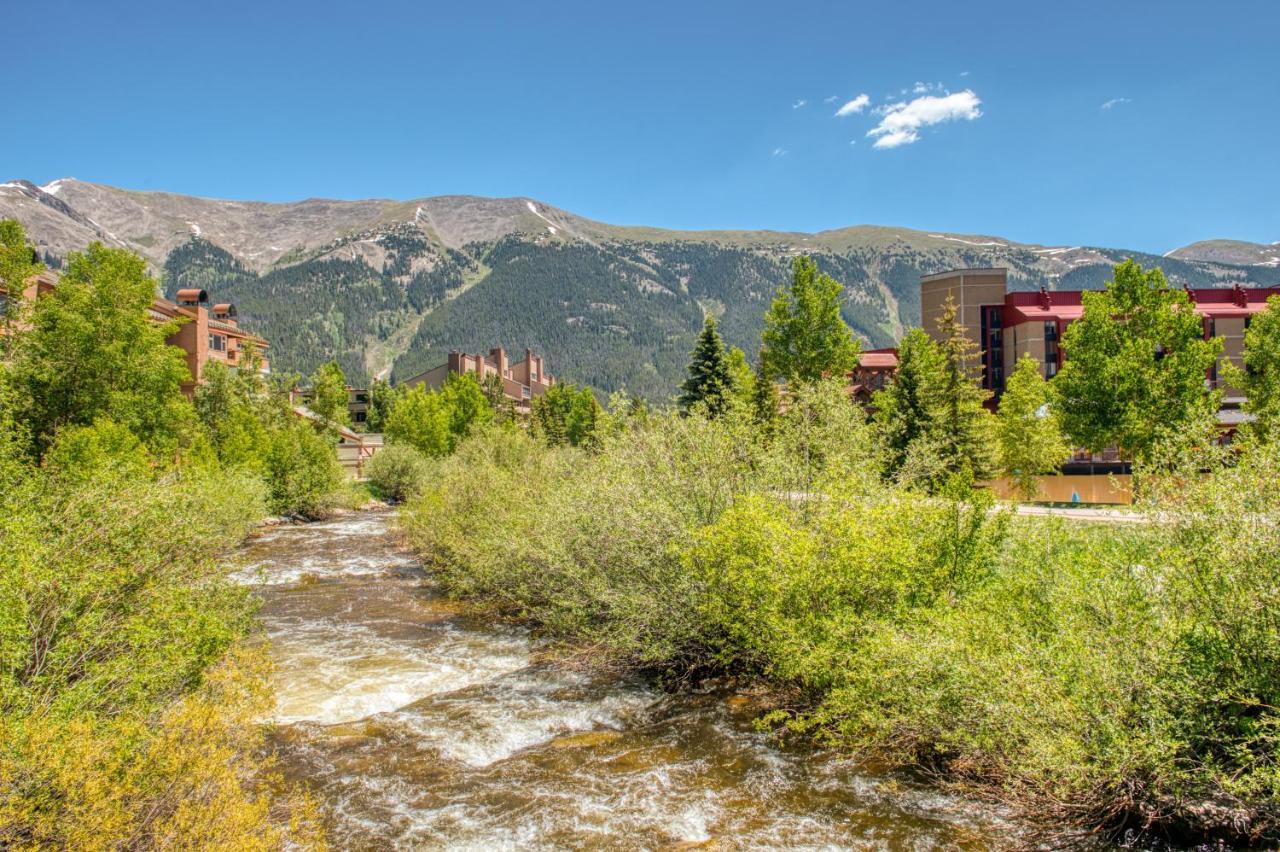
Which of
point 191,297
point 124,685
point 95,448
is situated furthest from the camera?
point 191,297

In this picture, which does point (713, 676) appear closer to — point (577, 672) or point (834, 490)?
point (577, 672)

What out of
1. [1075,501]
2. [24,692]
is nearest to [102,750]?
[24,692]

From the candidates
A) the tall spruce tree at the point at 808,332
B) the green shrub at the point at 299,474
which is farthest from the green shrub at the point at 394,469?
the tall spruce tree at the point at 808,332

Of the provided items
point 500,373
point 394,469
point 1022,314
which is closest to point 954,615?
point 394,469

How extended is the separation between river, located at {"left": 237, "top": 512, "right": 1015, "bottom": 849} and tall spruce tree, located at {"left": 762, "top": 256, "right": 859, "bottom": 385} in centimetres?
2699

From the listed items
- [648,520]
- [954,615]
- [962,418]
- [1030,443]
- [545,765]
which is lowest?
[545,765]

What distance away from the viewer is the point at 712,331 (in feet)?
141

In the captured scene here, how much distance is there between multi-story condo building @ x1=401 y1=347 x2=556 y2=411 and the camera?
10562 centimetres

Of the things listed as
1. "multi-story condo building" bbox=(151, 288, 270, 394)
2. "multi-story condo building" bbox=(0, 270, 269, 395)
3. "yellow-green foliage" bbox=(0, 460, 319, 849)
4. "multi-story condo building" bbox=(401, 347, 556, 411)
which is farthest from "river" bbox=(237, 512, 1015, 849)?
"multi-story condo building" bbox=(401, 347, 556, 411)

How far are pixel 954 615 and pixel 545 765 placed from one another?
21.0ft

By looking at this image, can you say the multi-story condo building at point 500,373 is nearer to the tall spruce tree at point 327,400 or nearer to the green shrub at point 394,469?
the tall spruce tree at point 327,400

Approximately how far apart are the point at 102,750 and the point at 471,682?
8878 mm

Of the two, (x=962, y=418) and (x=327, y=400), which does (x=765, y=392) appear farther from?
(x=327, y=400)

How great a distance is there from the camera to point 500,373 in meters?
117
